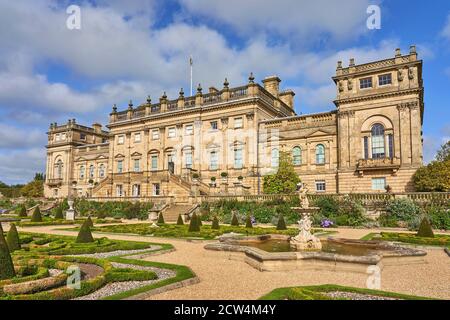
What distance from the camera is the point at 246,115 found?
35.2 m

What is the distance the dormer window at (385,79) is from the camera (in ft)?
95.1

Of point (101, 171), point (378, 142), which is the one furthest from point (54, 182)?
point (378, 142)

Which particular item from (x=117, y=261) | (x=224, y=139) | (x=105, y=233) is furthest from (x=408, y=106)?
(x=117, y=261)

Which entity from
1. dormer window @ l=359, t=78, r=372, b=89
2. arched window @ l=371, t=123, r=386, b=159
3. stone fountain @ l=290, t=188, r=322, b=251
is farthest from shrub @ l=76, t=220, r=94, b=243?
dormer window @ l=359, t=78, r=372, b=89

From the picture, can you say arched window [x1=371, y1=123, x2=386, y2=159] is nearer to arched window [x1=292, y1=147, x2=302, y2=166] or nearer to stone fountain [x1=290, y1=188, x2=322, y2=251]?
arched window [x1=292, y1=147, x2=302, y2=166]

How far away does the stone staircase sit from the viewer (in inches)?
1108

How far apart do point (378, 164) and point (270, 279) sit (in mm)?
23365

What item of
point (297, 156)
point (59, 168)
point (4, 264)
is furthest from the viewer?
point (59, 168)

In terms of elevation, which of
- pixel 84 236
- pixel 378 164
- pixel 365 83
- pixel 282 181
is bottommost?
pixel 84 236

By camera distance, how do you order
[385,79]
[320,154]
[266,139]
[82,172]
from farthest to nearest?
[82,172], [266,139], [320,154], [385,79]

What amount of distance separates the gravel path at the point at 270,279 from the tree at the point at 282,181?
18.2m

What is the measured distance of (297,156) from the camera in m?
33.7

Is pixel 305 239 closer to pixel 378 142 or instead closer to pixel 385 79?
pixel 378 142
